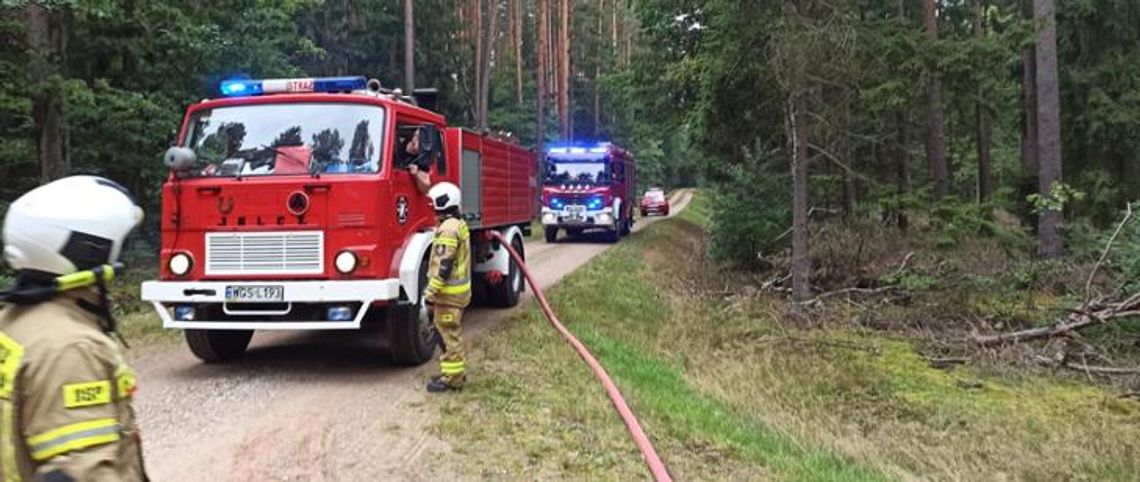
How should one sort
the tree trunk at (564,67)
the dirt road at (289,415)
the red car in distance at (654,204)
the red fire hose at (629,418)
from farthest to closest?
the red car in distance at (654,204) < the tree trunk at (564,67) < the dirt road at (289,415) < the red fire hose at (629,418)

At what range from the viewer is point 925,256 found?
628 inches

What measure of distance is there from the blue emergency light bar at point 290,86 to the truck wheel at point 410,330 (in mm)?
1855

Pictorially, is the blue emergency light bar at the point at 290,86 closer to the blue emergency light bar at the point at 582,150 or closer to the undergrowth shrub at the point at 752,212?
the undergrowth shrub at the point at 752,212

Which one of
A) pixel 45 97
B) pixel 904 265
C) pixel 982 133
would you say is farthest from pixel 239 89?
pixel 982 133

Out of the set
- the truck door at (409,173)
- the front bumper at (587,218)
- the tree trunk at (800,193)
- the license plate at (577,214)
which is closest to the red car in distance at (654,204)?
the front bumper at (587,218)

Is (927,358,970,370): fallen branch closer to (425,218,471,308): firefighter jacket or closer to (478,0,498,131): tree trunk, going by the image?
(425,218,471,308): firefighter jacket

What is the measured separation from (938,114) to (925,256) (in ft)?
18.0

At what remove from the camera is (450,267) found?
724 cm

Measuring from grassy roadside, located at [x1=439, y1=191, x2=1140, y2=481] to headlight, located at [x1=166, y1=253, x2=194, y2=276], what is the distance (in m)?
2.63

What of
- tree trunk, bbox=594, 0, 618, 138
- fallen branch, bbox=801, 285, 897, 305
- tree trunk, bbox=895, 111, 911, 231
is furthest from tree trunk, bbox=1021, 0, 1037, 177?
tree trunk, bbox=594, 0, 618, 138

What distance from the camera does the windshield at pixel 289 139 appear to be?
7785 mm

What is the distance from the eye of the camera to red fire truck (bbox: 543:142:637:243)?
25.4 metres

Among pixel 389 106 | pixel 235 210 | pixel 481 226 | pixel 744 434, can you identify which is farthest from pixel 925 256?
pixel 235 210

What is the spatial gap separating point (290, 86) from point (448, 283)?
2655 millimetres
